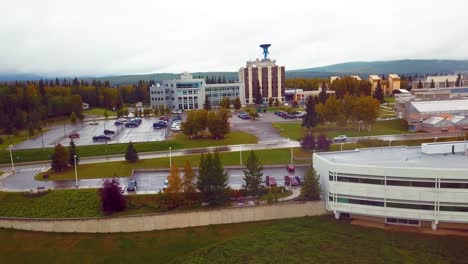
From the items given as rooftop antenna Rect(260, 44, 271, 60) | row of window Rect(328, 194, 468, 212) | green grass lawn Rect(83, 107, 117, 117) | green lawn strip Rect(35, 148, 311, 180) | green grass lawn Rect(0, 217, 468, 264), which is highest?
rooftop antenna Rect(260, 44, 271, 60)

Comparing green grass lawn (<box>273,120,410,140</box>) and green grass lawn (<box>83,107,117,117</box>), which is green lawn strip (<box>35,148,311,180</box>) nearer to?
green grass lawn (<box>273,120,410,140</box>)

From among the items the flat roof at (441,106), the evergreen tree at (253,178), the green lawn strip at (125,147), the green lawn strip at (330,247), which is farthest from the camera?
the flat roof at (441,106)

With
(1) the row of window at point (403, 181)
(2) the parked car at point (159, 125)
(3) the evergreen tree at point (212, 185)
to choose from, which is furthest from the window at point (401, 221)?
(2) the parked car at point (159, 125)

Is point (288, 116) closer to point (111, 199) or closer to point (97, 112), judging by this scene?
point (97, 112)

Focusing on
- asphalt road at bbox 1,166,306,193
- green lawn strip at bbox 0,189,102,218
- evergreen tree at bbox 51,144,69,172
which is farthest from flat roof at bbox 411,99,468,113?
evergreen tree at bbox 51,144,69,172

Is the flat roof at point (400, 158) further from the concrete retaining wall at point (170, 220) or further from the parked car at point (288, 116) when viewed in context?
the parked car at point (288, 116)

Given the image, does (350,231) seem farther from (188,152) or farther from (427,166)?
(188,152)
